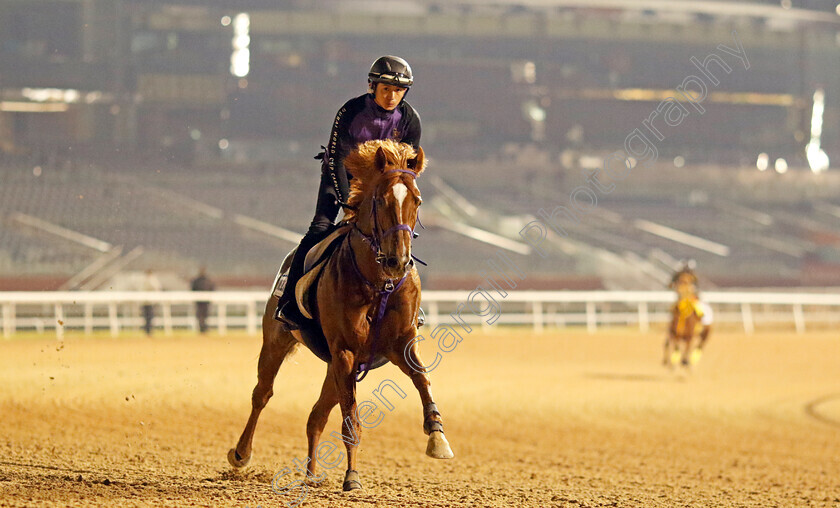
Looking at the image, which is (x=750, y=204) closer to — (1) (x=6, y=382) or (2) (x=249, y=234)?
(2) (x=249, y=234)

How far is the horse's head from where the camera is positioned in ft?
17.9

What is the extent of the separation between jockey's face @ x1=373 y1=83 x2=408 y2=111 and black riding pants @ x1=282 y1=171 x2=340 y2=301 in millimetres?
684

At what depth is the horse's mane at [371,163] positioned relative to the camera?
18.9 ft

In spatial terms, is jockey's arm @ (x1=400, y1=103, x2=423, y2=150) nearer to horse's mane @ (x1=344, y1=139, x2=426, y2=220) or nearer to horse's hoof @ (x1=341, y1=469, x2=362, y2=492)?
horse's mane @ (x1=344, y1=139, x2=426, y2=220)

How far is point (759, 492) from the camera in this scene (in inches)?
315

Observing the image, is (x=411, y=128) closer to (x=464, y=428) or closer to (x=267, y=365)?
(x=267, y=365)

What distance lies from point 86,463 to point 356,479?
3.02 metres

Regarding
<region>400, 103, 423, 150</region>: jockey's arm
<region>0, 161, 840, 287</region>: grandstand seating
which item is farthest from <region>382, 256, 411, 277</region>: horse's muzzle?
<region>0, 161, 840, 287</region>: grandstand seating

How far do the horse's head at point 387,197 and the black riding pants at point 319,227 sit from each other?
762 millimetres

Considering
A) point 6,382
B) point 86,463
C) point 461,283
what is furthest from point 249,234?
point 86,463

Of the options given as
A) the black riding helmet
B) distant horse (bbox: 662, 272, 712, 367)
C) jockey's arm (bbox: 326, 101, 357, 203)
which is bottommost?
distant horse (bbox: 662, 272, 712, 367)

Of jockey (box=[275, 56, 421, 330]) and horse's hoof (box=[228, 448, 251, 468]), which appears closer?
jockey (box=[275, 56, 421, 330])

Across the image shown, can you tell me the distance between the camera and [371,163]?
19.2 ft

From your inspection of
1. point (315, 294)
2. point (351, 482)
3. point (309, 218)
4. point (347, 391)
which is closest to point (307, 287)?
point (315, 294)
